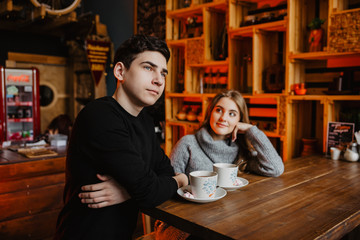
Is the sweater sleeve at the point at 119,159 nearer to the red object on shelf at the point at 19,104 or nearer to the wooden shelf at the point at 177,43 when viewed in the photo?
the wooden shelf at the point at 177,43

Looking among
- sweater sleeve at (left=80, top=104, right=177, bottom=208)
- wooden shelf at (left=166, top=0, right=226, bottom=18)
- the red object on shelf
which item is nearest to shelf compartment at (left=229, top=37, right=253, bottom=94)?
wooden shelf at (left=166, top=0, right=226, bottom=18)

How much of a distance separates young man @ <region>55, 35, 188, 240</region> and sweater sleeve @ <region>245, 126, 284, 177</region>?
2.05ft

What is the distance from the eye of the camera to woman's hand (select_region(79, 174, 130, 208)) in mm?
1261

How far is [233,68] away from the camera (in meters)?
3.39

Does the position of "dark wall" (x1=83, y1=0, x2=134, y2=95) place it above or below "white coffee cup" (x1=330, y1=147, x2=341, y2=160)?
above

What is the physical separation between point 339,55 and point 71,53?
5206mm

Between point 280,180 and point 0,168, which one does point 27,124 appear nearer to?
point 0,168

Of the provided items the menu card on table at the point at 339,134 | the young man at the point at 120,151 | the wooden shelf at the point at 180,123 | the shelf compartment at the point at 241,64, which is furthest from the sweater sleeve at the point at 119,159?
the wooden shelf at the point at 180,123

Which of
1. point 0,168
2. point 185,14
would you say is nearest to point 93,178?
point 0,168

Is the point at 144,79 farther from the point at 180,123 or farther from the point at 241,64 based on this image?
the point at 180,123

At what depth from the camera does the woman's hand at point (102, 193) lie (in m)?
1.26

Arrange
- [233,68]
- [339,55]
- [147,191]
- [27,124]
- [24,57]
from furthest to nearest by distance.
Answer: [24,57] → [27,124] → [233,68] → [339,55] → [147,191]

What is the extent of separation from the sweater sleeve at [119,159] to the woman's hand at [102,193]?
0.04 metres

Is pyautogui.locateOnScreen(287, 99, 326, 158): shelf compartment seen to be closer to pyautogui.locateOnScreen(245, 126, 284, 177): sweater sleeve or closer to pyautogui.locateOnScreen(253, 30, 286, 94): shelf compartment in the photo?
pyautogui.locateOnScreen(253, 30, 286, 94): shelf compartment
